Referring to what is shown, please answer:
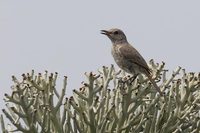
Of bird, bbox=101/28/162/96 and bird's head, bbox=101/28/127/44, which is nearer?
bird, bbox=101/28/162/96

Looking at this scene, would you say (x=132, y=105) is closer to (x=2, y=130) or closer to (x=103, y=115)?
(x=103, y=115)

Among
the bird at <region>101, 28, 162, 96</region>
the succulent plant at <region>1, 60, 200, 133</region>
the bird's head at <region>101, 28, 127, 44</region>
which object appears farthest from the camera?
the bird's head at <region>101, 28, 127, 44</region>

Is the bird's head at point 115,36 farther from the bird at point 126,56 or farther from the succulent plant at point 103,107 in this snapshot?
the succulent plant at point 103,107

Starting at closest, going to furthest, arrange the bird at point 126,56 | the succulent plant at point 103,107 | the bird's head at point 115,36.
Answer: the succulent plant at point 103,107 → the bird at point 126,56 → the bird's head at point 115,36

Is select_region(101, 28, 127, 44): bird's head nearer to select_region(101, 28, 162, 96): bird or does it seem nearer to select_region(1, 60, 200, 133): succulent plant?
select_region(101, 28, 162, 96): bird

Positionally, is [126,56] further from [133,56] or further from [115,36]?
[115,36]

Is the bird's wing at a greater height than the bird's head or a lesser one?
Result: lesser

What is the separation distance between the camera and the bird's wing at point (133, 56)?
11359mm

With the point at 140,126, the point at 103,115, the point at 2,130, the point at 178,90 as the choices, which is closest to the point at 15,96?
the point at 2,130

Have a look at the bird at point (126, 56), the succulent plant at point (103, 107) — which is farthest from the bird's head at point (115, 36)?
the succulent plant at point (103, 107)

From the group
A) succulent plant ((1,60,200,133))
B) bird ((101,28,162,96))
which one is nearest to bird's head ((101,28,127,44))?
bird ((101,28,162,96))

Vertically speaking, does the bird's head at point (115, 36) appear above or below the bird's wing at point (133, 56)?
above

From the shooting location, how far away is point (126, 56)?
38.7 ft

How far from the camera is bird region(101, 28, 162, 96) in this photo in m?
11.4
